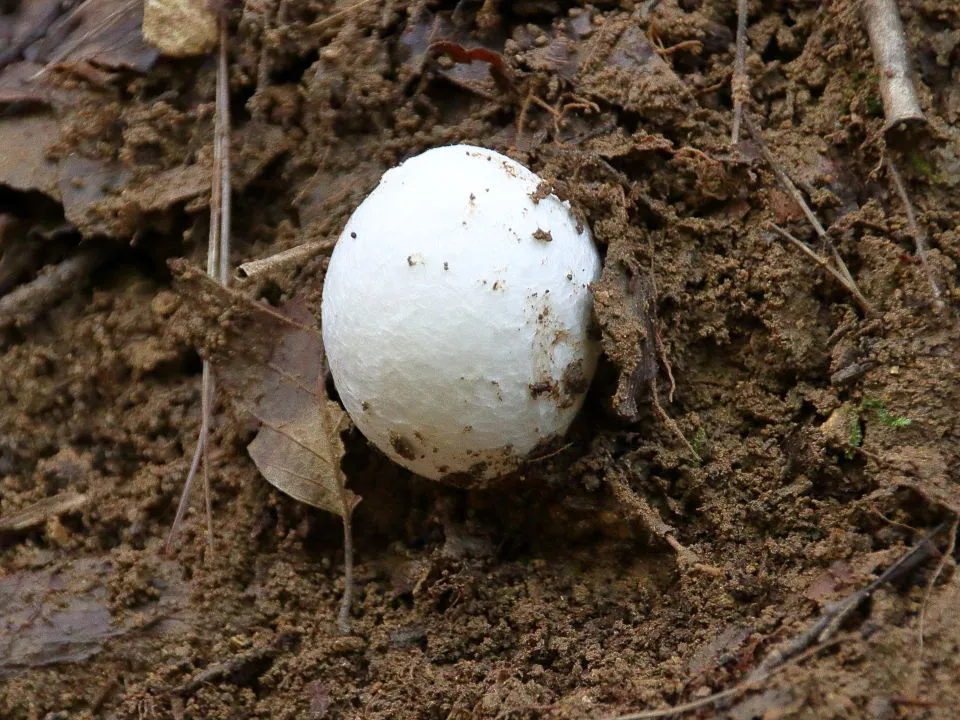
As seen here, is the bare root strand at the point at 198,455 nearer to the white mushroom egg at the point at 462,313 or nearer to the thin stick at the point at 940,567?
the white mushroom egg at the point at 462,313

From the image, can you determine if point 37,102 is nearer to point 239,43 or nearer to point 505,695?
point 239,43

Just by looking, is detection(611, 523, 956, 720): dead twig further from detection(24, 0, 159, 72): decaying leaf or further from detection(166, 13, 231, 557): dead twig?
detection(24, 0, 159, 72): decaying leaf

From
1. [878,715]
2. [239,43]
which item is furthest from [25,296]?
[878,715]

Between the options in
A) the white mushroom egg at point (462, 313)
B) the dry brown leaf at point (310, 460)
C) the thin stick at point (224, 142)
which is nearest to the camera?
the white mushroom egg at point (462, 313)

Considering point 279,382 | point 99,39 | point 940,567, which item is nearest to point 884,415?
point 940,567

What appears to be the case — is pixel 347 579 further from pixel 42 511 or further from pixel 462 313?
pixel 42 511

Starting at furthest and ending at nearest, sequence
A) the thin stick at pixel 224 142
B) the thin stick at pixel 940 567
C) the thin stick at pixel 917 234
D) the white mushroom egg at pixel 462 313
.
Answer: the thin stick at pixel 224 142 → the thin stick at pixel 917 234 → the white mushroom egg at pixel 462 313 → the thin stick at pixel 940 567

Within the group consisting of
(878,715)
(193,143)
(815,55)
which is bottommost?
(878,715)

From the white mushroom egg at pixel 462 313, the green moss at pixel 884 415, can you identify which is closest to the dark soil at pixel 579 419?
the green moss at pixel 884 415
